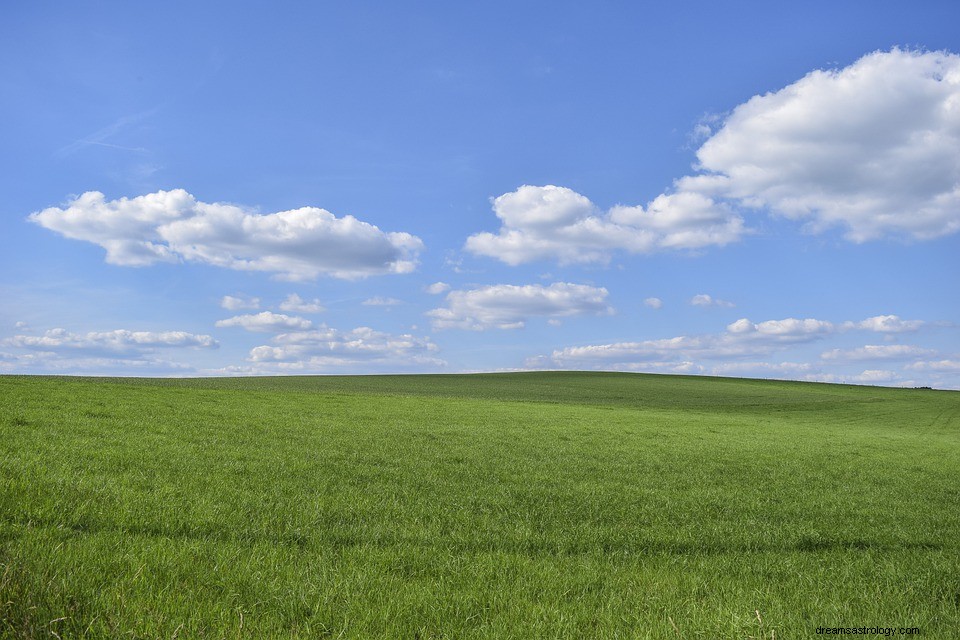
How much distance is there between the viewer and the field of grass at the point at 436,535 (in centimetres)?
589

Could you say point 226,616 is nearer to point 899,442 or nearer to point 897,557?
point 897,557

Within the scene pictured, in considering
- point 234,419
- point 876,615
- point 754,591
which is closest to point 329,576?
point 754,591

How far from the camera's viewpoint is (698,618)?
6.05m

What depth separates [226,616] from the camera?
5.66m

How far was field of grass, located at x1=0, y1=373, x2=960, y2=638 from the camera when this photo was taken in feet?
19.3

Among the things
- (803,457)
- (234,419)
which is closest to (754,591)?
(803,457)

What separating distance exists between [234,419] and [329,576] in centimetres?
1552

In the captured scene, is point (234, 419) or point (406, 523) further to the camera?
point (234, 419)

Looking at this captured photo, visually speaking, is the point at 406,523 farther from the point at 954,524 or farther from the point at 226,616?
the point at 954,524

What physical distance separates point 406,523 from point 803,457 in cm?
1692

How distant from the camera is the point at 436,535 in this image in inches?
351

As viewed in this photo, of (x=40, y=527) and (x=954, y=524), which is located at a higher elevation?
(x=40, y=527)

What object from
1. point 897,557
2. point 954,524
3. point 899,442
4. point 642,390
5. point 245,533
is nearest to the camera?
point 245,533

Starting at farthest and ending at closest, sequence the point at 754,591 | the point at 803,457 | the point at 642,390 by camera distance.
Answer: the point at 642,390, the point at 803,457, the point at 754,591
